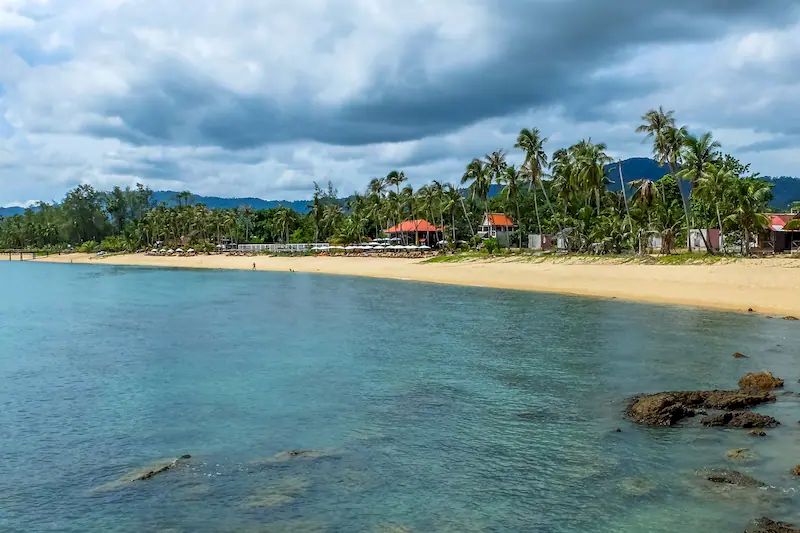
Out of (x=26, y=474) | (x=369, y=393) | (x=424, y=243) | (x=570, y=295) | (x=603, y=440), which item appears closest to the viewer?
(x=26, y=474)

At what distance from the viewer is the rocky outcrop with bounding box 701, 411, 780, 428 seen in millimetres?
13992

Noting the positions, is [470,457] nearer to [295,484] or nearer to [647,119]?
[295,484]

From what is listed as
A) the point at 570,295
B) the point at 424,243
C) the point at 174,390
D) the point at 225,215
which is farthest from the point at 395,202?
the point at 174,390

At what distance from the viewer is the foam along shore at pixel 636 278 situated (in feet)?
119

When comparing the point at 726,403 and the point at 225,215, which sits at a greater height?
the point at 225,215

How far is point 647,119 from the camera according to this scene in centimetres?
5941

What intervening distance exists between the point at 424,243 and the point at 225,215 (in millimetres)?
52494

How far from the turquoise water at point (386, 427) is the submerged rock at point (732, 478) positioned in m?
0.29

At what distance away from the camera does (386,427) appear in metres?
14.8

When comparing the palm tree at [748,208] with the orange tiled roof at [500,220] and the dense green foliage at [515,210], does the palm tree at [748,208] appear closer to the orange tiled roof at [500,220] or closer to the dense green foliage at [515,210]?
the dense green foliage at [515,210]

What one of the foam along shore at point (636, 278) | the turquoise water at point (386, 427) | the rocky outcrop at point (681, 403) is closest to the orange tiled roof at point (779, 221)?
the foam along shore at point (636, 278)

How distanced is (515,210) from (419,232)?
17794mm

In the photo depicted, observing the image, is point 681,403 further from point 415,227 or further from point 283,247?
point 283,247

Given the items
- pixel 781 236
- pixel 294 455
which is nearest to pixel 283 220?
pixel 781 236
